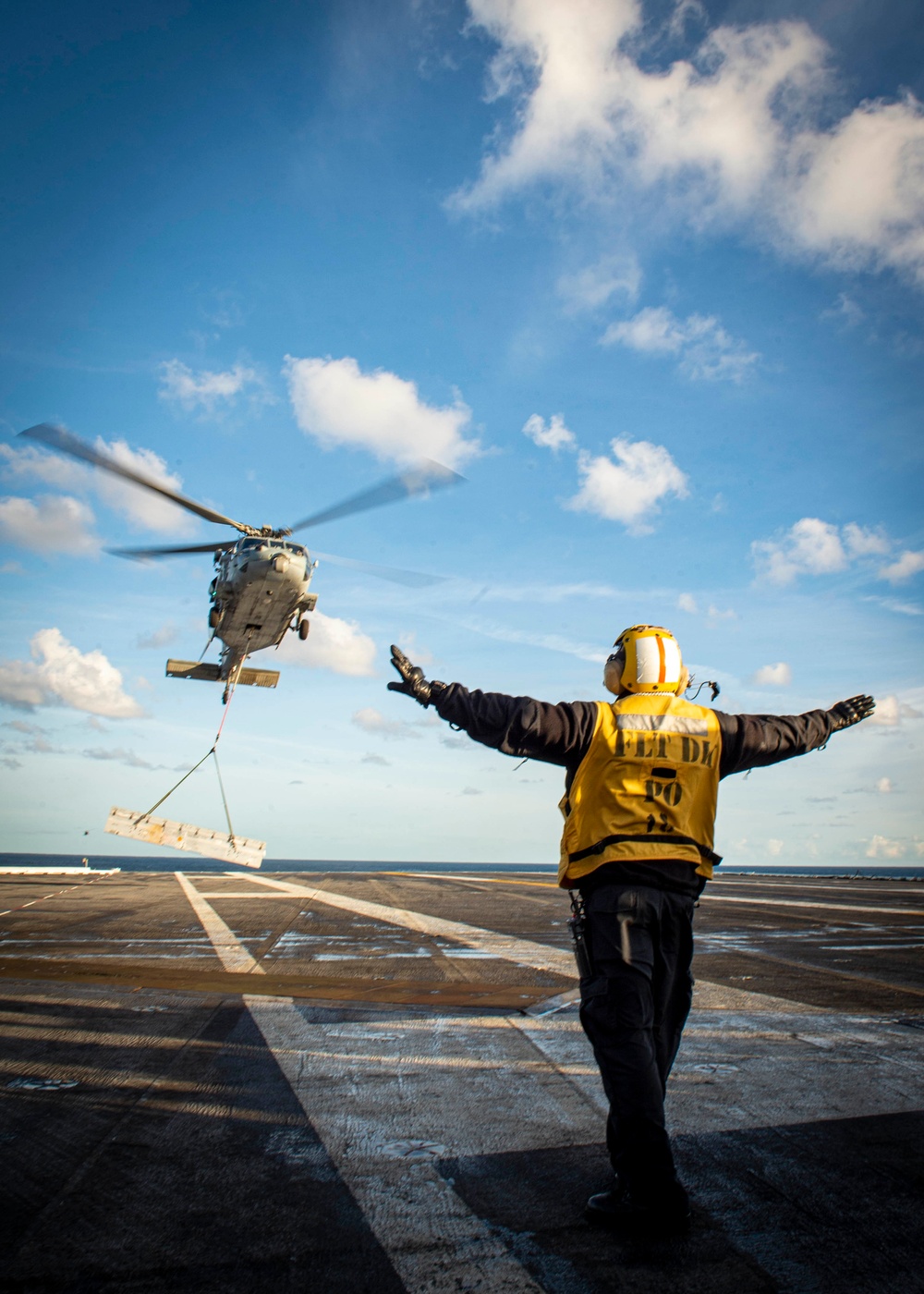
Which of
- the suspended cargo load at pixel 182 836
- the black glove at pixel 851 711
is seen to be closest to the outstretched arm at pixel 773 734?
the black glove at pixel 851 711

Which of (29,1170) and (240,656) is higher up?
(240,656)

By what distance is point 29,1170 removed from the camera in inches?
111

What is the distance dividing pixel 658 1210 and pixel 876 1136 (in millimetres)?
1480

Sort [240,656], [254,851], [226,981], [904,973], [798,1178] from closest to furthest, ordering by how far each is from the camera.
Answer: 1. [798,1178]
2. [226,981]
3. [904,973]
4. [254,851]
5. [240,656]

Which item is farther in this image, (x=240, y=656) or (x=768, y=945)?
(x=240, y=656)

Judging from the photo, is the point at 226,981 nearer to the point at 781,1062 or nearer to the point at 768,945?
the point at 781,1062

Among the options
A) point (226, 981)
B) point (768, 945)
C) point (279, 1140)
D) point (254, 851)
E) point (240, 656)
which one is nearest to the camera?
point (279, 1140)

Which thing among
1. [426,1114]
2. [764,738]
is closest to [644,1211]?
[426,1114]

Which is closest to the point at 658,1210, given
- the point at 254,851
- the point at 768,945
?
the point at 768,945

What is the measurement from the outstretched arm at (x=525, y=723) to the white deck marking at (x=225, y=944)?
5310 millimetres

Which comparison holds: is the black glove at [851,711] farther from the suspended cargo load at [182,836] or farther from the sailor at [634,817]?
the suspended cargo load at [182,836]

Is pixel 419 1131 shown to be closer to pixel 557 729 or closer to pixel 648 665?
pixel 557 729

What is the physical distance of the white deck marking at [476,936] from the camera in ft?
26.5

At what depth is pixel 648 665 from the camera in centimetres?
349
